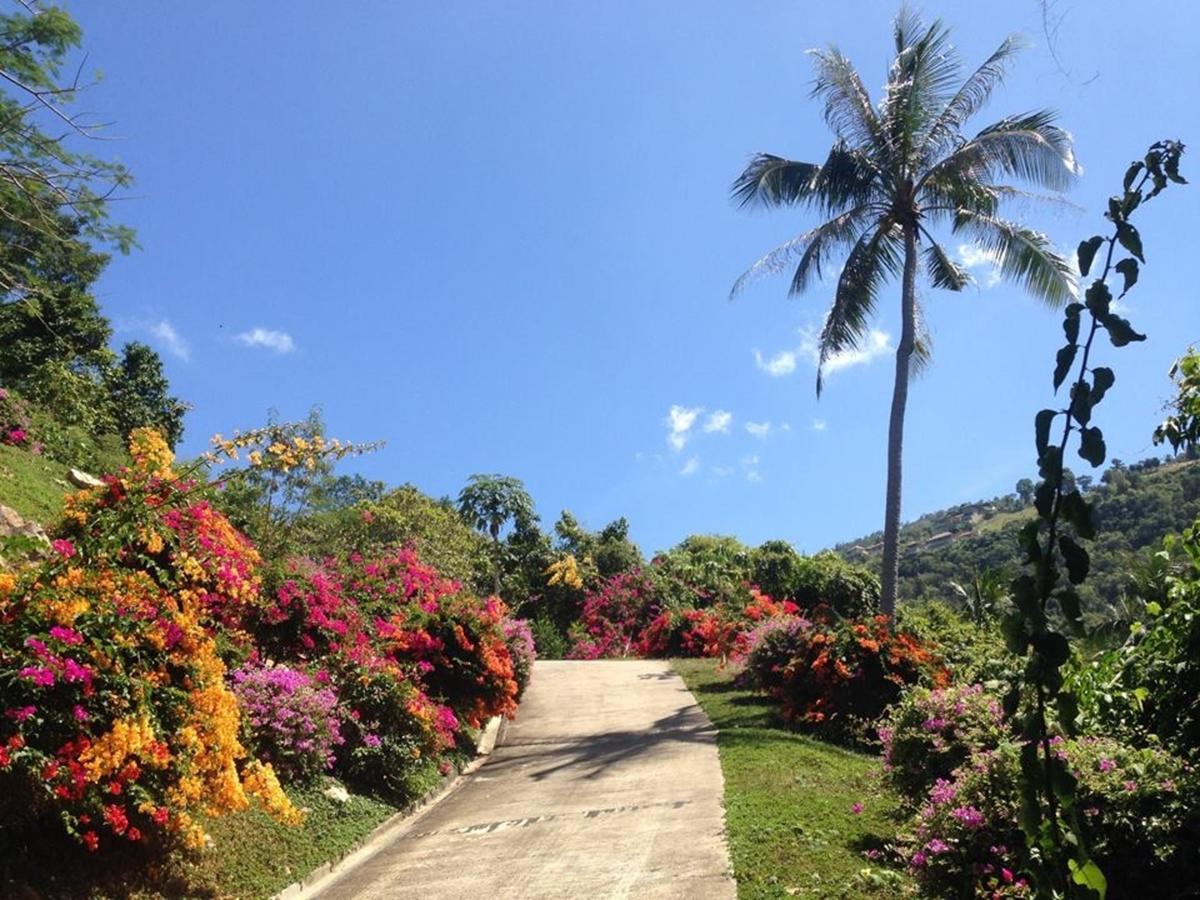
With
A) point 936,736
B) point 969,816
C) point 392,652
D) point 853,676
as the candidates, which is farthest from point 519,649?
point 969,816

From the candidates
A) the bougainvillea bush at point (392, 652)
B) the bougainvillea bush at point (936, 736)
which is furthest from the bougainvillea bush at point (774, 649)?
the bougainvillea bush at point (936, 736)

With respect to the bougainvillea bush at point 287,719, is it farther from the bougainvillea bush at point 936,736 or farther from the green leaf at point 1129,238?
the green leaf at point 1129,238

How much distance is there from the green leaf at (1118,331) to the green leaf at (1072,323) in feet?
0.10

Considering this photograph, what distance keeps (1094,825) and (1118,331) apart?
4899 mm

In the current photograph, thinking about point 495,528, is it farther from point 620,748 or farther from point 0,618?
point 0,618

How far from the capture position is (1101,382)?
1154mm

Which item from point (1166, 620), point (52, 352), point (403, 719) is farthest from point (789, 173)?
point (52, 352)

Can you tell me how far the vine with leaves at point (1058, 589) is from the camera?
1.09 m

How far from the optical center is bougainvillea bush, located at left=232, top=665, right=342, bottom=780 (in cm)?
800

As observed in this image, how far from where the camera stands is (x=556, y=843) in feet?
25.8

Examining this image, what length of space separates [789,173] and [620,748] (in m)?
11.1

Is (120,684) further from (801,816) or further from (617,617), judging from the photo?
(617,617)

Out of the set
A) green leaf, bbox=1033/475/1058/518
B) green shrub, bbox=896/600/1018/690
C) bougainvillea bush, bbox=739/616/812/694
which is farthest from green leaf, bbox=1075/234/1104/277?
bougainvillea bush, bbox=739/616/812/694

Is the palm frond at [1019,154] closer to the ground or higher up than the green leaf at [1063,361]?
higher up
